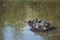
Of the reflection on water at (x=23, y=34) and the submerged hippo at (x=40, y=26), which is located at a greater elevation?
the submerged hippo at (x=40, y=26)

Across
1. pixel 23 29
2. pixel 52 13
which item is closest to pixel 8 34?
pixel 23 29

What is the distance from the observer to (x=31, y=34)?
1.34 metres

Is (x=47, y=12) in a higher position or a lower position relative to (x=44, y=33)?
higher

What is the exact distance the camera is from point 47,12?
191 centimetres

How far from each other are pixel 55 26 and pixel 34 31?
22 cm

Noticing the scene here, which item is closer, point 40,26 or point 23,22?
point 40,26

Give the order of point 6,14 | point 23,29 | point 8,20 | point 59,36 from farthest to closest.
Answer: point 6,14 → point 8,20 → point 23,29 → point 59,36

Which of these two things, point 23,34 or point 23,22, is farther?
point 23,22

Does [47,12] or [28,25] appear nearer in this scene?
[28,25]

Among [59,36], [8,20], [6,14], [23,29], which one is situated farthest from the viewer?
[6,14]

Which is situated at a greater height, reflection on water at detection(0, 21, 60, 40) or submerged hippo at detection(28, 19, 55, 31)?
submerged hippo at detection(28, 19, 55, 31)

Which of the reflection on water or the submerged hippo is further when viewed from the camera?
the submerged hippo

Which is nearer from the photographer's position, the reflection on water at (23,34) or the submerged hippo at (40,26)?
the reflection on water at (23,34)

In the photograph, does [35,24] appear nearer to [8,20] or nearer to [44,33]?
[44,33]
